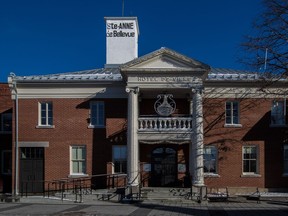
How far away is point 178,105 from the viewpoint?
29750mm

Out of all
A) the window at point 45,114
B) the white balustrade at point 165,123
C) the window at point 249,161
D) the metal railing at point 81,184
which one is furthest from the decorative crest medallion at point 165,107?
the window at point 45,114

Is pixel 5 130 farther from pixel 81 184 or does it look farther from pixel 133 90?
pixel 133 90

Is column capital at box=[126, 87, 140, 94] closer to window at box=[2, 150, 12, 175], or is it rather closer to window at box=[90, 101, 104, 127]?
window at box=[90, 101, 104, 127]

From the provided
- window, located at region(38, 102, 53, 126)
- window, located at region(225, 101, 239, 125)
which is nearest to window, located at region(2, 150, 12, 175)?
window, located at region(38, 102, 53, 126)

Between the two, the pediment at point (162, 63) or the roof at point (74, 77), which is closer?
the pediment at point (162, 63)

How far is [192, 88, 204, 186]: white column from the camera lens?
2669 cm

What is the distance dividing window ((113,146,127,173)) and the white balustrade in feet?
8.48

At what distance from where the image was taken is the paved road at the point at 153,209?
1977 centimetres

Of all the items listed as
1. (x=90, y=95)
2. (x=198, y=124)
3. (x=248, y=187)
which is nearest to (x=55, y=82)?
(x=90, y=95)

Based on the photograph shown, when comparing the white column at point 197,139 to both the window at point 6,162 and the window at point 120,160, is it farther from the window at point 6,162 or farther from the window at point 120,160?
the window at point 6,162

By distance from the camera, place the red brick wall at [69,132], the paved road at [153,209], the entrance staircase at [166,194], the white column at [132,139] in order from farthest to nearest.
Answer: the red brick wall at [69,132] → the white column at [132,139] → the entrance staircase at [166,194] → the paved road at [153,209]

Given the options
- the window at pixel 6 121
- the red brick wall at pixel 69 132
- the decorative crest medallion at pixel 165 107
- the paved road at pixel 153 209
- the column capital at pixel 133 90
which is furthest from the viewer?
the window at pixel 6 121

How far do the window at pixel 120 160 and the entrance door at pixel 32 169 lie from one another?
15.6 feet

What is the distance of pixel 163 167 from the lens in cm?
2964
